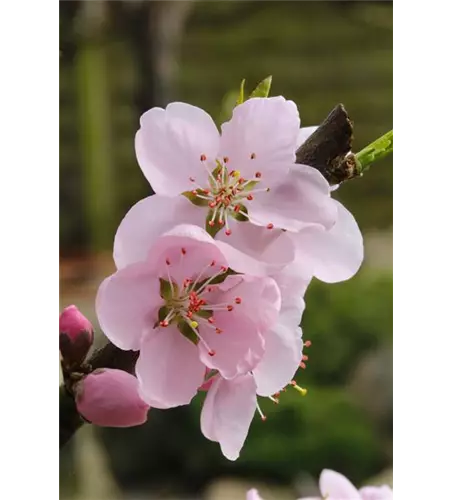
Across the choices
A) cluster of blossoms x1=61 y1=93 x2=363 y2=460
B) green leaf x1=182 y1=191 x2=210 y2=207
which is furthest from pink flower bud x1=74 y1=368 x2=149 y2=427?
green leaf x1=182 y1=191 x2=210 y2=207

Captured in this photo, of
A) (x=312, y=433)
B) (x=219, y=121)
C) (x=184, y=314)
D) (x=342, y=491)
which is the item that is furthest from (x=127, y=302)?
(x=312, y=433)

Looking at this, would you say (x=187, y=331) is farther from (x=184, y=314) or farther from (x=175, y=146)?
(x=175, y=146)

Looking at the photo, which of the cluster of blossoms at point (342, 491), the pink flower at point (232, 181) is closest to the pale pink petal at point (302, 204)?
the pink flower at point (232, 181)

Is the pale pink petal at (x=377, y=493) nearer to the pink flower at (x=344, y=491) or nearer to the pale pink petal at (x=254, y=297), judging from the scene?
the pink flower at (x=344, y=491)
